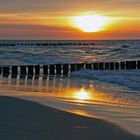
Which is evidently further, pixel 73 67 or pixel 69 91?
pixel 73 67

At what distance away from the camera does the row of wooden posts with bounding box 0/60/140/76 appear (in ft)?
81.4

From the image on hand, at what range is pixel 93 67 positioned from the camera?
29.7 meters

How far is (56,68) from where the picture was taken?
27016 mm

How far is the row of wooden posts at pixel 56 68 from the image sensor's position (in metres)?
24.8

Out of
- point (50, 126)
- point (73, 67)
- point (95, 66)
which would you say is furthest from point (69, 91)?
point (95, 66)

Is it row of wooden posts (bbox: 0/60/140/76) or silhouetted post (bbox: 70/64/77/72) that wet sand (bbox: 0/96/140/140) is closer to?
row of wooden posts (bbox: 0/60/140/76)

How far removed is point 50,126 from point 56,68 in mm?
20658

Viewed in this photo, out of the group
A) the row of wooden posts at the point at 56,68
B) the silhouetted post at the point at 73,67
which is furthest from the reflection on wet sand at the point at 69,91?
the silhouetted post at the point at 73,67

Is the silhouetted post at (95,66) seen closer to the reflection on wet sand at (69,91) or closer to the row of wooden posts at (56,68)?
the row of wooden posts at (56,68)

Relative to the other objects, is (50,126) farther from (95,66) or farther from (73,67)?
(95,66)

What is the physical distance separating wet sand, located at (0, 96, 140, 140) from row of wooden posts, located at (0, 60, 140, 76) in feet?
52.4

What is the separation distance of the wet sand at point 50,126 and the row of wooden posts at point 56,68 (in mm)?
15970

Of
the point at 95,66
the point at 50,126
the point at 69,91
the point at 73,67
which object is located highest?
the point at 95,66

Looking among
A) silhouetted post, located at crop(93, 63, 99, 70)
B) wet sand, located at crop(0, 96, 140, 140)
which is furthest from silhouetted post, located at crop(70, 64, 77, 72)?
wet sand, located at crop(0, 96, 140, 140)
